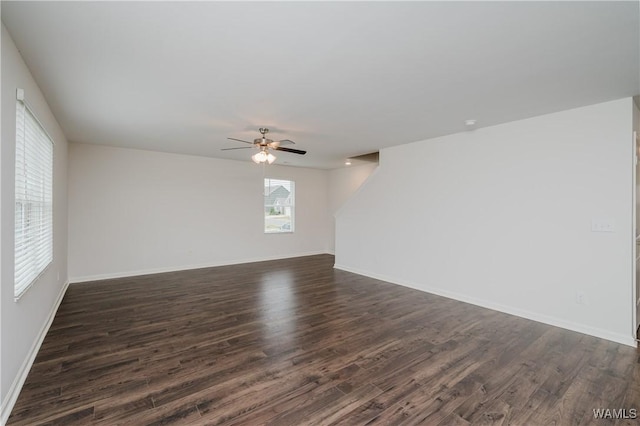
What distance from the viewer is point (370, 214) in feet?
19.0

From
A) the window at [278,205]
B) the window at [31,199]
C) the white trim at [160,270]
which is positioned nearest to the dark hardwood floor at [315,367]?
the window at [31,199]

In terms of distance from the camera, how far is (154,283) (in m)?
5.07

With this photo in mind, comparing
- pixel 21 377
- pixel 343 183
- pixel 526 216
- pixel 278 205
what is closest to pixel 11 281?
pixel 21 377

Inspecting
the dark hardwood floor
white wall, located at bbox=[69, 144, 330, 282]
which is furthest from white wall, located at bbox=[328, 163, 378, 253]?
the dark hardwood floor

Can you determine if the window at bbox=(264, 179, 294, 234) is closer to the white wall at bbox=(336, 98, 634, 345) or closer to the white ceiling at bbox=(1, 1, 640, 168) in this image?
the white wall at bbox=(336, 98, 634, 345)

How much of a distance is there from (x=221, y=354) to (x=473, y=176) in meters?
3.94

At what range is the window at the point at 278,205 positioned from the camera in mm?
7504

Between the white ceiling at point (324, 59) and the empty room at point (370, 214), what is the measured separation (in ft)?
0.07

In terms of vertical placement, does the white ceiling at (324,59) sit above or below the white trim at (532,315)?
above

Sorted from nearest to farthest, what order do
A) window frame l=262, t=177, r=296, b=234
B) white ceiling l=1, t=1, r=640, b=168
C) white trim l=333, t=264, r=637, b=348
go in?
white ceiling l=1, t=1, r=640, b=168, white trim l=333, t=264, r=637, b=348, window frame l=262, t=177, r=296, b=234

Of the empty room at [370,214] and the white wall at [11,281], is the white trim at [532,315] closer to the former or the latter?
the empty room at [370,214]

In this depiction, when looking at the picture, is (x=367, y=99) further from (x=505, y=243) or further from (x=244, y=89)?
(x=505, y=243)

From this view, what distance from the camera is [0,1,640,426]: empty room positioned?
186 centimetres

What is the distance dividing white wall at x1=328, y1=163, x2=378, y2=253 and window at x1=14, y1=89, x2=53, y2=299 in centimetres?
535
